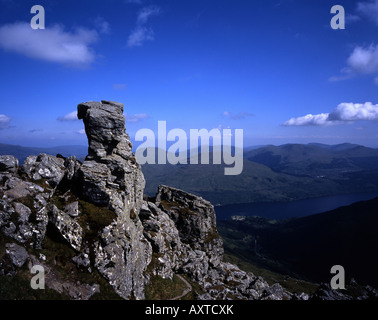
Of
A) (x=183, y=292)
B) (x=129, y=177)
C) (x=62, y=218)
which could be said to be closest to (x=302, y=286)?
(x=183, y=292)

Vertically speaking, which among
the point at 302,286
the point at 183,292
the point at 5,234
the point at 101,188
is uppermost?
the point at 101,188

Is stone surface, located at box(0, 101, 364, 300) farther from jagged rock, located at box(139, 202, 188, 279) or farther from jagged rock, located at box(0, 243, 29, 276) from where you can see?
jagged rock, located at box(139, 202, 188, 279)

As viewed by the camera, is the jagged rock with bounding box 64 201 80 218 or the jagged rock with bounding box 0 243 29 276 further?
the jagged rock with bounding box 64 201 80 218

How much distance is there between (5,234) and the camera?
93.9ft

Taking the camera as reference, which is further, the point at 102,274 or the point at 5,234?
the point at 102,274

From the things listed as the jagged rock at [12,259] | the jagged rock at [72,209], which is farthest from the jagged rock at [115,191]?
the jagged rock at [12,259]

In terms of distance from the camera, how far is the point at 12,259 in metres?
26.2

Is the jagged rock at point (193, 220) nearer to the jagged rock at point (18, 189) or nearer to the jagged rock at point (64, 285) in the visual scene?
the jagged rock at point (18, 189)

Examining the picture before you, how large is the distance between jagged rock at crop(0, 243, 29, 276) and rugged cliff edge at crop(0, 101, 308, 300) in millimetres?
92

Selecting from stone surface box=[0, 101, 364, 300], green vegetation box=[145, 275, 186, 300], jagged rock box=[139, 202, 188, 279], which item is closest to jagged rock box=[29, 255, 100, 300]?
stone surface box=[0, 101, 364, 300]

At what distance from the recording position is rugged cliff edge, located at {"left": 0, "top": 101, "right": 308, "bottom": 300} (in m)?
29.6
